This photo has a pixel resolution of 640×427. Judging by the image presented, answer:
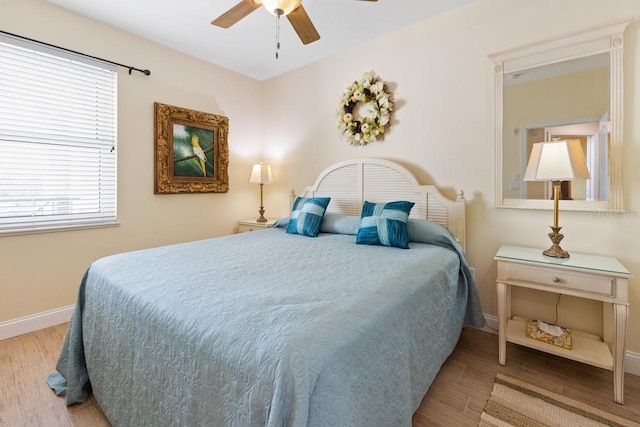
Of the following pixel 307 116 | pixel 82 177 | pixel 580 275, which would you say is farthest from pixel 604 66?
pixel 82 177

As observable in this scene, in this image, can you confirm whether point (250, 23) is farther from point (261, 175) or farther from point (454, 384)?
point (454, 384)

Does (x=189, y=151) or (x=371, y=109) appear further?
(x=189, y=151)

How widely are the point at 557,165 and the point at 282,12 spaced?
6.17 ft

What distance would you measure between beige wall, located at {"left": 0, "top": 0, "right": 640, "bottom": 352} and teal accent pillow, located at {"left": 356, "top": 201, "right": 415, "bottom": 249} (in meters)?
0.60

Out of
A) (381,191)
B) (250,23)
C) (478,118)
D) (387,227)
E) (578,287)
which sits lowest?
(578,287)

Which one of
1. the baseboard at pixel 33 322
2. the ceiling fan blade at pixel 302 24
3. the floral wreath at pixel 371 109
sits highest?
the ceiling fan blade at pixel 302 24

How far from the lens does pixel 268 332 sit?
0.92 metres

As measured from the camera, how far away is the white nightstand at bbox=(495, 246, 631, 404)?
5.21 ft

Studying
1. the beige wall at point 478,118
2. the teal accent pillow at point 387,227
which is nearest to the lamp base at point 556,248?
the beige wall at point 478,118

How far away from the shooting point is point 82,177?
264cm

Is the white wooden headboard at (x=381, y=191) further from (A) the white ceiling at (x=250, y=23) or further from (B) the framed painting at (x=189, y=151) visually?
(A) the white ceiling at (x=250, y=23)

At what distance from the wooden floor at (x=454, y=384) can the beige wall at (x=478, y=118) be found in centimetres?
35

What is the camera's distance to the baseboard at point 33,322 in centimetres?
229

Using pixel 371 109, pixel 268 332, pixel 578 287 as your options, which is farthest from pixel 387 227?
pixel 268 332
